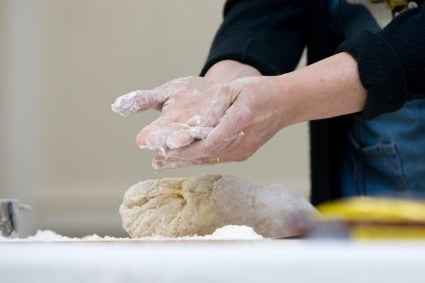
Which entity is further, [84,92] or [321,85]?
[84,92]

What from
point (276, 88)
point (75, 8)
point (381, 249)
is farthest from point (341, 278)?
point (75, 8)

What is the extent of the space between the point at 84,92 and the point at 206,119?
1.63m

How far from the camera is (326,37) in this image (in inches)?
38.0

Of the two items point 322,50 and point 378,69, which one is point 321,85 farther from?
point 322,50

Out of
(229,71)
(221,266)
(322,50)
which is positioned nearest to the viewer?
(221,266)

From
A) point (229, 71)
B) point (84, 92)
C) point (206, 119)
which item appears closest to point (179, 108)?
point (206, 119)

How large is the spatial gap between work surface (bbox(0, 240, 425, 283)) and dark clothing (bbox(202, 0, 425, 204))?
17.4 inches

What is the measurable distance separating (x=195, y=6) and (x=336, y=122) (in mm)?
1282

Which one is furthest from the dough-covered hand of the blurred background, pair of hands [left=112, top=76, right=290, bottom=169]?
the blurred background

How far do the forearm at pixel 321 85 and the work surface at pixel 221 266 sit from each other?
431 mm

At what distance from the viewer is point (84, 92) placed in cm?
219

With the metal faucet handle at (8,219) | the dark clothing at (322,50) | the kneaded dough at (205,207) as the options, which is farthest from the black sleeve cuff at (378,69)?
the metal faucet handle at (8,219)

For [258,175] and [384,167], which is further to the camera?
[258,175]

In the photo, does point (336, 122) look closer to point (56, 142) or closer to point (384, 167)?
point (384, 167)
